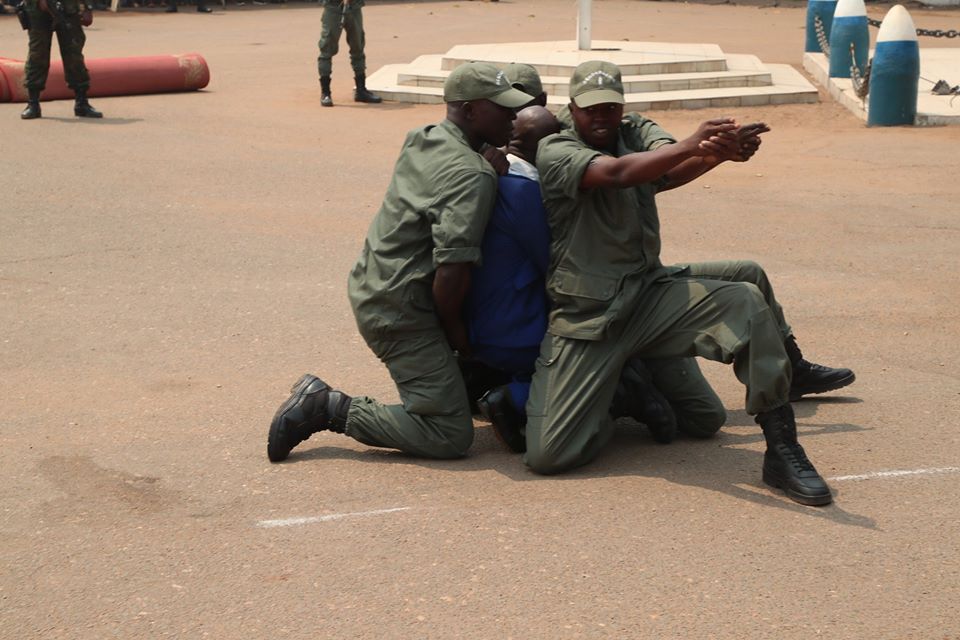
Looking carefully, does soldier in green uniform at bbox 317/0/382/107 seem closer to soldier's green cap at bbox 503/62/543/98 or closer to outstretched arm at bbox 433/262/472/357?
soldier's green cap at bbox 503/62/543/98

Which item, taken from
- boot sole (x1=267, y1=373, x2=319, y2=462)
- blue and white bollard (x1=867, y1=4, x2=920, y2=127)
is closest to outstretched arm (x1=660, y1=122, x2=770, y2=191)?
boot sole (x1=267, y1=373, x2=319, y2=462)

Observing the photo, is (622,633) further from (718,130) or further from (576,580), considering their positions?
(718,130)

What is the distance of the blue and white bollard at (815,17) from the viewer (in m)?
18.5

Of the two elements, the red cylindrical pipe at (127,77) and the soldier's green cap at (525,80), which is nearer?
the soldier's green cap at (525,80)

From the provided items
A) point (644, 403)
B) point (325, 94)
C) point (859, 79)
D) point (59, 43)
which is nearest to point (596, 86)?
point (644, 403)

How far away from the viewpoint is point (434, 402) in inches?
201

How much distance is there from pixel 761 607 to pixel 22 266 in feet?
19.0

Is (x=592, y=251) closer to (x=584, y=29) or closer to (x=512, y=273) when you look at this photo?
(x=512, y=273)

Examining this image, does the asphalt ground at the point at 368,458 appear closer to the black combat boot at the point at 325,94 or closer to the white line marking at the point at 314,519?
the white line marking at the point at 314,519

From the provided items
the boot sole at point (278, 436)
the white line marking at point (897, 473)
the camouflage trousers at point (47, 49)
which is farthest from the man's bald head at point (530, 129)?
the camouflage trousers at point (47, 49)

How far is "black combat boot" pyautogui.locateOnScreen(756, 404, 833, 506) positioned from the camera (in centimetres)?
459

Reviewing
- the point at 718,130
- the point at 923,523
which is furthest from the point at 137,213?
the point at 923,523

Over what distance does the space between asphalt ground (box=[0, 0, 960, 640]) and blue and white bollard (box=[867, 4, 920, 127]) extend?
173 cm

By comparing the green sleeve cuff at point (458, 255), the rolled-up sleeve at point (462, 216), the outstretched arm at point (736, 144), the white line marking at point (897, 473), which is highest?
the outstretched arm at point (736, 144)
